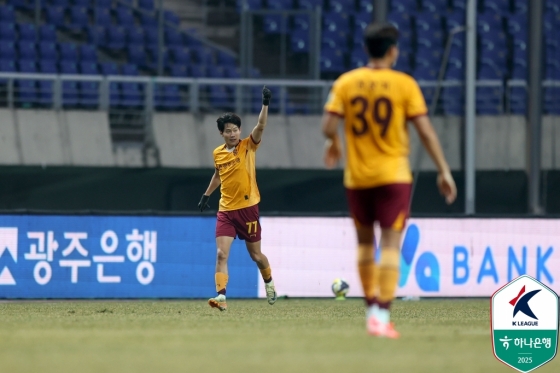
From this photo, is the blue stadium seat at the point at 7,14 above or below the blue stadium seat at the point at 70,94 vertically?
above

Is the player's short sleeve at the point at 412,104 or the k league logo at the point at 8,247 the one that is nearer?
the player's short sleeve at the point at 412,104

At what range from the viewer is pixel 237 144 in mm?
12680

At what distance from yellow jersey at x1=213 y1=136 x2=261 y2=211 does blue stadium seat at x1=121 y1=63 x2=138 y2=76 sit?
40.1 ft

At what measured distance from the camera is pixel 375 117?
7.82 m

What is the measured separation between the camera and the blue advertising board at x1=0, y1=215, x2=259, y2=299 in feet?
52.5

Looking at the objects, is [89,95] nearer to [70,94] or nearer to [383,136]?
[70,94]

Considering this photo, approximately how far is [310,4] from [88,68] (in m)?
6.64

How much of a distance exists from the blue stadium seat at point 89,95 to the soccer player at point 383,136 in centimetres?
1500

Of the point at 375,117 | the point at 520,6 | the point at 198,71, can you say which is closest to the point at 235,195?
the point at 375,117

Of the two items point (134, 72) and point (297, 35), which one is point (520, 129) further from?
point (134, 72)

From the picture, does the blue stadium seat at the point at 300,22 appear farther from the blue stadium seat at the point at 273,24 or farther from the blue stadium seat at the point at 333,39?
the blue stadium seat at the point at 333,39

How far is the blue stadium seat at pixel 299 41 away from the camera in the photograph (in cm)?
2705

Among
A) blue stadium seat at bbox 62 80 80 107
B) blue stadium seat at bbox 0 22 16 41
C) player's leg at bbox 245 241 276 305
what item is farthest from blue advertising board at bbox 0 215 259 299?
blue stadium seat at bbox 0 22 16 41

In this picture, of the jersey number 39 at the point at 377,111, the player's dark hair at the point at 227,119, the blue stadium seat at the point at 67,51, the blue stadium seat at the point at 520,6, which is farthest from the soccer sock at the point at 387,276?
the blue stadium seat at the point at 520,6
